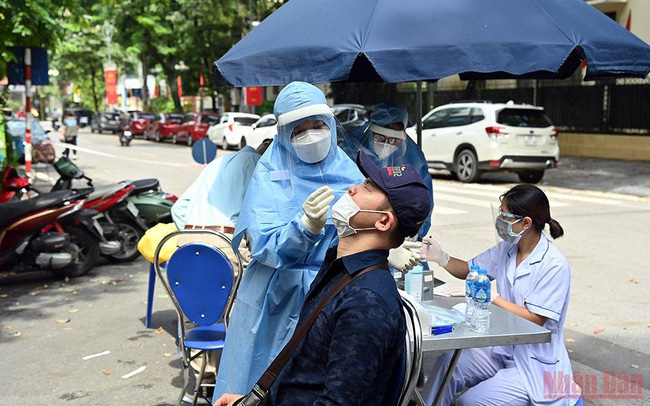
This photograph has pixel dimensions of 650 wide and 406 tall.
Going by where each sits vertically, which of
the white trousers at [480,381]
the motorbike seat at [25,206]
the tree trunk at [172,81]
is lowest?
the white trousers at [480,381]

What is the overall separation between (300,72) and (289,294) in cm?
119

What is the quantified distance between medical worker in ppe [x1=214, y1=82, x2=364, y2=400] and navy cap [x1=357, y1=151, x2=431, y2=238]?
3.09ft

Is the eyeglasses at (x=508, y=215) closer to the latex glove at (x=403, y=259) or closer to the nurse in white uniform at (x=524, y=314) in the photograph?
the nurse in white uniform at (x=524, y=314)

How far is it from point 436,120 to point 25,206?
39.1 feet

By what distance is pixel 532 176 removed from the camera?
16594mm

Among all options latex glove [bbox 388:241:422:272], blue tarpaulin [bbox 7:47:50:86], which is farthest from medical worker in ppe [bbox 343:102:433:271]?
blue tarpaulin [bbox 7:47:50:86]

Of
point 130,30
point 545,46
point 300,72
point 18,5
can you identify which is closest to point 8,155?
point 18,5

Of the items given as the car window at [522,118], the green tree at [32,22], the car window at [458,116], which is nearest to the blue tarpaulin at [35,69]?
the green tree at [32,22]

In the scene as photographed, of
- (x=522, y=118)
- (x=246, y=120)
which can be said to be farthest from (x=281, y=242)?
(x=246, y=120)

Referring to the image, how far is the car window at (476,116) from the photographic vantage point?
16.1m

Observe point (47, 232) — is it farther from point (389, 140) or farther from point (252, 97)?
point (252, 97)

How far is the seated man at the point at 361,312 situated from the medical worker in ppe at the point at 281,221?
34.7 inches

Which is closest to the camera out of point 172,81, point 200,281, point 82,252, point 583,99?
point 200,281

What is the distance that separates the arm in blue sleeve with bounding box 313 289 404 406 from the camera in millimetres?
2080
